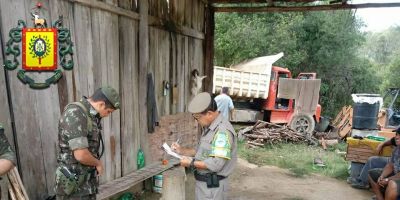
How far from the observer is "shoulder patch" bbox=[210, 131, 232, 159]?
2.99 meters

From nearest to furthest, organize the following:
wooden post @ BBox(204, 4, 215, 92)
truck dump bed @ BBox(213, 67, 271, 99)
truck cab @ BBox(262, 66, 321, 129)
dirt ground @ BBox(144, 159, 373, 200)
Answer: dirt ground @ BBox(144, 159, 373, 200)
wooden post @ BBox(204, 4, 215, 92)
truck cab @ BBox(262, 66, 321, 129)
truck dump bed @ BBox(213, 67, 271, 99)

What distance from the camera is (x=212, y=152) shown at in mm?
3020

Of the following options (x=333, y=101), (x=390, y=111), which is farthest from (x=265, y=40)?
(x=390, y=111)

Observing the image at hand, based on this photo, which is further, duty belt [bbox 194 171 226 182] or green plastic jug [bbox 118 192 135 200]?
green plastic jug [bbox 118 192 135 200]

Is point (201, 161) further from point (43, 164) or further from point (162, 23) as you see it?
point (162, 23)

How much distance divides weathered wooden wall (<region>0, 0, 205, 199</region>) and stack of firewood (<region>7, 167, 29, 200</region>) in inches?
8.3

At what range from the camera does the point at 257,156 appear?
9070 millimetres

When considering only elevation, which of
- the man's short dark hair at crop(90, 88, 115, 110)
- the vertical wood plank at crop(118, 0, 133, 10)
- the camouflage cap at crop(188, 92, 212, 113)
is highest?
the vertical wood plank at crop(118, 0, 133, 10)

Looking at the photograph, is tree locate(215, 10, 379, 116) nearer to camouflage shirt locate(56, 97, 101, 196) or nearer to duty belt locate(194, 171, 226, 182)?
duty belt locate(194, 171, 226, 182)

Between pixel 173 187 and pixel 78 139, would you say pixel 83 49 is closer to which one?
pixel 78 139

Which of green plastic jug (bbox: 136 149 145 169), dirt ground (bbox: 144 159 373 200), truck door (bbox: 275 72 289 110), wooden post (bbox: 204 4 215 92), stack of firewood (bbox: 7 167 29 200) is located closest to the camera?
stack of firewood (bbox: 7 167 29 200)

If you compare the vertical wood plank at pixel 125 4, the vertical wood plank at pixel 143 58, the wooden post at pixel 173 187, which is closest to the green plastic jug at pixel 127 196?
the vertical wood plank at pixel 143 58

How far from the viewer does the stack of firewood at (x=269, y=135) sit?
10477mm

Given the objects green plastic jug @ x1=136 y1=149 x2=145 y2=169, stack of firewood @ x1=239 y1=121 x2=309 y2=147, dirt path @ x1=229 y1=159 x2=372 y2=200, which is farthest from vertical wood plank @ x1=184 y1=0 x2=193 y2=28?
stack of firewood @ x1=239 y1=121 x2=309 y2=147
